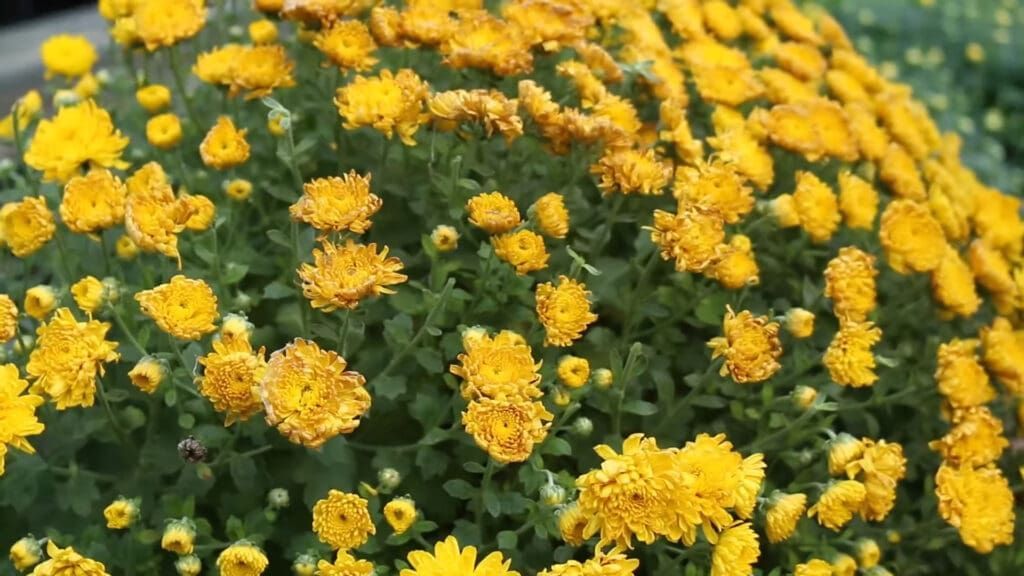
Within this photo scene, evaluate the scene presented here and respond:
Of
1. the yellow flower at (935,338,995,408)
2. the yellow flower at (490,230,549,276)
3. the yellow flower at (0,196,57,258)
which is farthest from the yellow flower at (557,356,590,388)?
the yellow flower at (0,196,57,258)

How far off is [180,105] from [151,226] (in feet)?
2.85

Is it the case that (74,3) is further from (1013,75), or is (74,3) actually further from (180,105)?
(1013,75)

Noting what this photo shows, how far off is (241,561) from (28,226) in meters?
0.53

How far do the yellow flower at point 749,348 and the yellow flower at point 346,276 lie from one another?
0.41 m

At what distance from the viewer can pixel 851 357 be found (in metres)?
1.36

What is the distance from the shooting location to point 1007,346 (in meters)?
1.57

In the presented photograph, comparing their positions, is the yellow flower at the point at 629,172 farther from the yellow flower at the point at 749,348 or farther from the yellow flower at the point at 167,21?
the yellow flower at the point at 167,21

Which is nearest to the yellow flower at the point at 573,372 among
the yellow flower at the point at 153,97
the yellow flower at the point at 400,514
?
the yellow flower at the point at 400,514

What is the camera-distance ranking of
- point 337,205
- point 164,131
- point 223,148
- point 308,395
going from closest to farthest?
point 308,395 → point 337,205 → point 223,148 → point 164,131

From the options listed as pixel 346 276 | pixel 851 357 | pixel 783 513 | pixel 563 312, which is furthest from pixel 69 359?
pixel 851 357

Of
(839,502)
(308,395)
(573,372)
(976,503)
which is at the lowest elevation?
(976,503)

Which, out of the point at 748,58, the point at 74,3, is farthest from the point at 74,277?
the point at 74,3

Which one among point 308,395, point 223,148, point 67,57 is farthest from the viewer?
point 67,57

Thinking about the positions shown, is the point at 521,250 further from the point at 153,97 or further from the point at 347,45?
the point at 153,97
